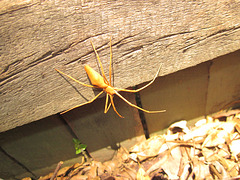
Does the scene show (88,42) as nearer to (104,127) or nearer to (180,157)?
(104,127)

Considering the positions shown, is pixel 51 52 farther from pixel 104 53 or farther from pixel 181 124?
pixel 181 124

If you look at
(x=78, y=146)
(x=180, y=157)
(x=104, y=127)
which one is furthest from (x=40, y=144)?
(x=180, y=157)

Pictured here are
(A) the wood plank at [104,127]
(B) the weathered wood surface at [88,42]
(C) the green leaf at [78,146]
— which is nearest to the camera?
(B) the weathered wood surface at [88,42]

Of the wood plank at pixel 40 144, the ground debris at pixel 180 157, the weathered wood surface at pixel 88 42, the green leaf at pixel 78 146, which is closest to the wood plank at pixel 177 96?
the ground debris at pixel 180 157

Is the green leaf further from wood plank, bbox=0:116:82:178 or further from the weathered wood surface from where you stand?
the weathered wood surface

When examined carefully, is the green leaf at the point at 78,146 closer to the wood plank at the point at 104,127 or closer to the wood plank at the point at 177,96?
the wood plank at the point at 104,127

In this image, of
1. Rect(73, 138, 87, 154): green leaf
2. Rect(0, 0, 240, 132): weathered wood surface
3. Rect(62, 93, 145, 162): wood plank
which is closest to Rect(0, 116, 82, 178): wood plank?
Rect(73, 138, 87, 154): green leaf
